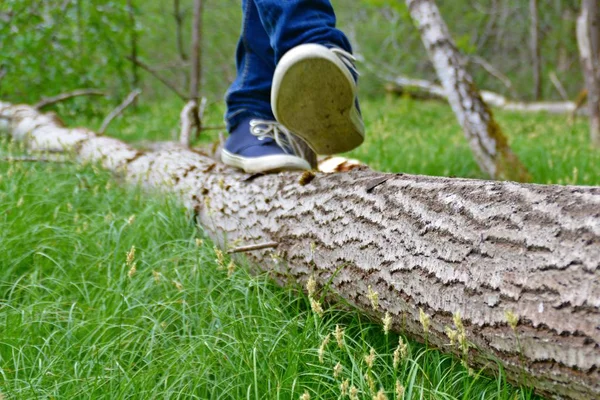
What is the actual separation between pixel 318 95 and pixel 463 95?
2.58 metres

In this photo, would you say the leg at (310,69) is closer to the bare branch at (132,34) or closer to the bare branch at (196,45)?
the bare branch at (196,45)

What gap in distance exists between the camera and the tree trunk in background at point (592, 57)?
20.2 feet

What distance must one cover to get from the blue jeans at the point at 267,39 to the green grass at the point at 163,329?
0.61 metres

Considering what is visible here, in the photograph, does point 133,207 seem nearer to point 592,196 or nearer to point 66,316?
point 66,316

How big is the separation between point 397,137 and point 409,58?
9.00 metres

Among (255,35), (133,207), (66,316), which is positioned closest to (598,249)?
(66,316)

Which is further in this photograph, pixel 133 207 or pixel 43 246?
pixel 133 207

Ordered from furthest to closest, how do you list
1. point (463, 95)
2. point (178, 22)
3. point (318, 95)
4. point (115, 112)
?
point (178, 22)
point (115, 112)
point (463, 95)
point (318, 95)

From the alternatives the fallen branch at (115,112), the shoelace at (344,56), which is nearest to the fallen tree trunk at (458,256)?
the shoelace at (344,56)

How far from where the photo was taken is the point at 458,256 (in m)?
1.46

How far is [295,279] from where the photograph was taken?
2043 mm

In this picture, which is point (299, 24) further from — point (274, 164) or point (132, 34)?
point (132, 34)

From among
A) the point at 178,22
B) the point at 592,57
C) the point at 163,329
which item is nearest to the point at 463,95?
the point at 592,57

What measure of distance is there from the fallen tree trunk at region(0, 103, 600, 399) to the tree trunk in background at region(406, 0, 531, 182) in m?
2.43
